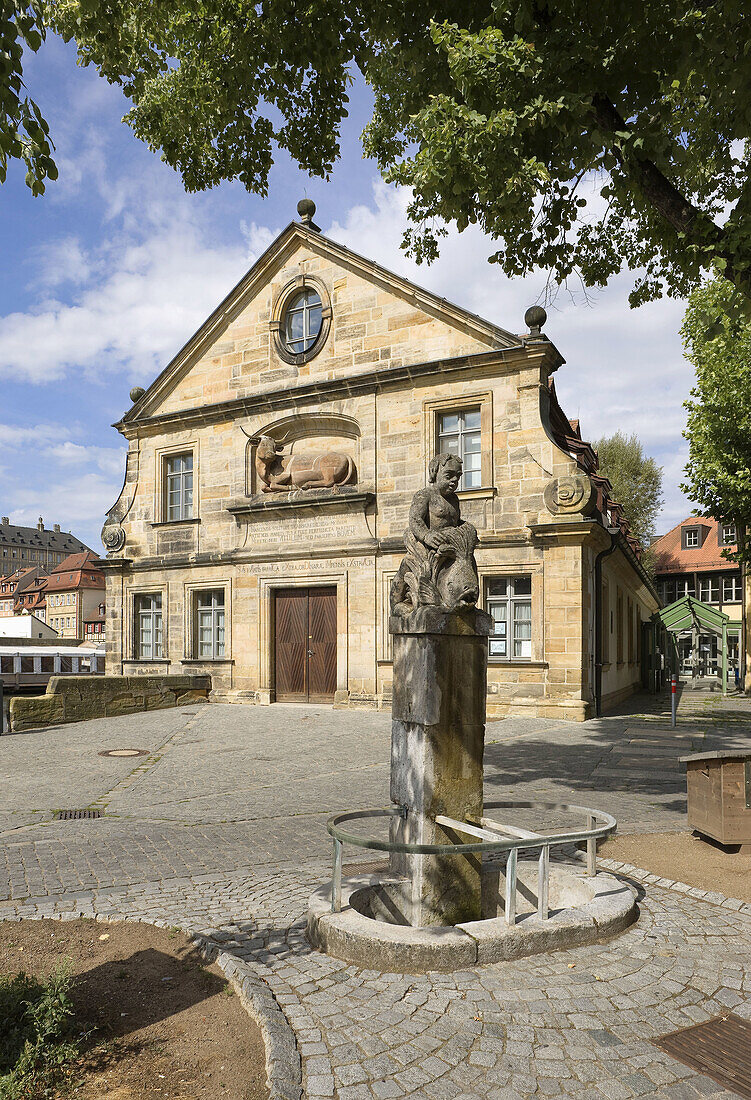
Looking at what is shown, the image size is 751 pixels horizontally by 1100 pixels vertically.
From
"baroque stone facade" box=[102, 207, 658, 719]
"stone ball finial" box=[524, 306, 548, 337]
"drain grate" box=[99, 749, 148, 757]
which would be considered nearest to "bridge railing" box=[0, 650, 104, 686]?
"baroque stone facade" box=[102, 207, 658, 719]

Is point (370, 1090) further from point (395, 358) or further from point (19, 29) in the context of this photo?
point (395, 358)

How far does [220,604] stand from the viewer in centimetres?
1970

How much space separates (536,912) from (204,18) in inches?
316

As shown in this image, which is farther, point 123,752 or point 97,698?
point 97,698

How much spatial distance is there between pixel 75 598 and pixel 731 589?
46.3 meters

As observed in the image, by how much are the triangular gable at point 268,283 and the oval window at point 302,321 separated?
101cm

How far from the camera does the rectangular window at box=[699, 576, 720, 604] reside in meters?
38.7

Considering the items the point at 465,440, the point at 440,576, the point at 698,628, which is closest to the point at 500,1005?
the point at 440,576

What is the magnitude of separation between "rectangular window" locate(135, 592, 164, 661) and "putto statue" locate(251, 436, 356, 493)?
15.8ft

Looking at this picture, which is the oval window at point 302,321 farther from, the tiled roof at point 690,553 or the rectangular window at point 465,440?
the tiled roof at point 690,553

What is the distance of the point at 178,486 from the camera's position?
2100 cm

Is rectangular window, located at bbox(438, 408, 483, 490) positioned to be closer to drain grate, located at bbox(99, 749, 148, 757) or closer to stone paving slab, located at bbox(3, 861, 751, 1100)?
drain grate, located at bbox(99, 749, 148, 757)

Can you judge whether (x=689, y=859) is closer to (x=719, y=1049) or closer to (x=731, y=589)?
(x=719, y=1049)

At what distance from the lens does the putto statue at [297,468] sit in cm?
1781
